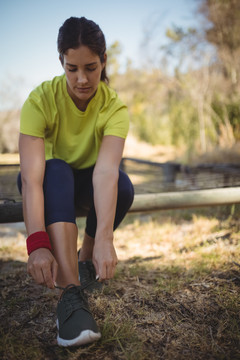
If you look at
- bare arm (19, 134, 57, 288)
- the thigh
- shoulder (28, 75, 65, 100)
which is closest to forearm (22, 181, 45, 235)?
bare arm (19, 134, 57, 288)

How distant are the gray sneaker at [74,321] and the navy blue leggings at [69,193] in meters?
0.30

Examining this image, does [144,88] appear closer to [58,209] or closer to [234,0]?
[234,0]

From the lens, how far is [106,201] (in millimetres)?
1245

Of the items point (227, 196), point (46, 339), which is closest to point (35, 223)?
point (46, 339)

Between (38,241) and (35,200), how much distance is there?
0.19 meters

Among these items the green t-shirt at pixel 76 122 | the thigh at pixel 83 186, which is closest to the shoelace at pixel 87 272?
the thigh at pixel 83 186

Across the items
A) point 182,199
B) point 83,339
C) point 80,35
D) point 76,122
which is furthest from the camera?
point 182,199

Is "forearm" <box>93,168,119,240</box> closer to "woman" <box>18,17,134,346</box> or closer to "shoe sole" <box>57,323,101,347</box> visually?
"woman" <box>18,17,134,346</box>

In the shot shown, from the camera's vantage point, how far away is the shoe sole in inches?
37.7

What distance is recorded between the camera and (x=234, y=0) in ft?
28.1

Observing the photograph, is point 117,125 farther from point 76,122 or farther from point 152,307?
point 152,307

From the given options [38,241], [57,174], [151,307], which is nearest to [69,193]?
[57,174]

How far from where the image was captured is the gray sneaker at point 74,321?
0.97 m

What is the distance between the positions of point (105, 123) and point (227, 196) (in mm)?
1087
